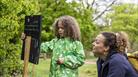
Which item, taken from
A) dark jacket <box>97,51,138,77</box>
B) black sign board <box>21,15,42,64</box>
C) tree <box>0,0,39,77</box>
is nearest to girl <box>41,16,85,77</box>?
black sign board <box>21,15,42,64</box>

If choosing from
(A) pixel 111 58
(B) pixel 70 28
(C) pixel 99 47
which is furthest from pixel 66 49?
(A) pixel 111 58

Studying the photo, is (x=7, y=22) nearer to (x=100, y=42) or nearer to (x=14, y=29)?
(x=14, y=29)

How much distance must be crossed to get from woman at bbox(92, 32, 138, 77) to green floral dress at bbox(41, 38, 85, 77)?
47.9 inches

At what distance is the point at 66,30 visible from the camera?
5.51 m

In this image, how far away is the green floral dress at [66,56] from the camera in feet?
18.2

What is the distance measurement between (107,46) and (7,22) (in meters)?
5.49

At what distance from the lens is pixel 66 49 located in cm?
560

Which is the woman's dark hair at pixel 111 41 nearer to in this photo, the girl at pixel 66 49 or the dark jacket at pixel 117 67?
the dark jacket at pixel 117 67

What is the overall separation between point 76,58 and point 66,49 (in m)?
0.18

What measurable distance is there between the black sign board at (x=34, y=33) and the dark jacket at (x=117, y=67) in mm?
1728

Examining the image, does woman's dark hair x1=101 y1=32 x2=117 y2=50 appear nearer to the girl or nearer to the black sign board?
the girl

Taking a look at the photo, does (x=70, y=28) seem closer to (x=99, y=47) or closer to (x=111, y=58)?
(x=99, y=47)

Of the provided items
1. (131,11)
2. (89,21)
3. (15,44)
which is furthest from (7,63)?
(131,11)

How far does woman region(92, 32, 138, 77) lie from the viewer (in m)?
3.99
